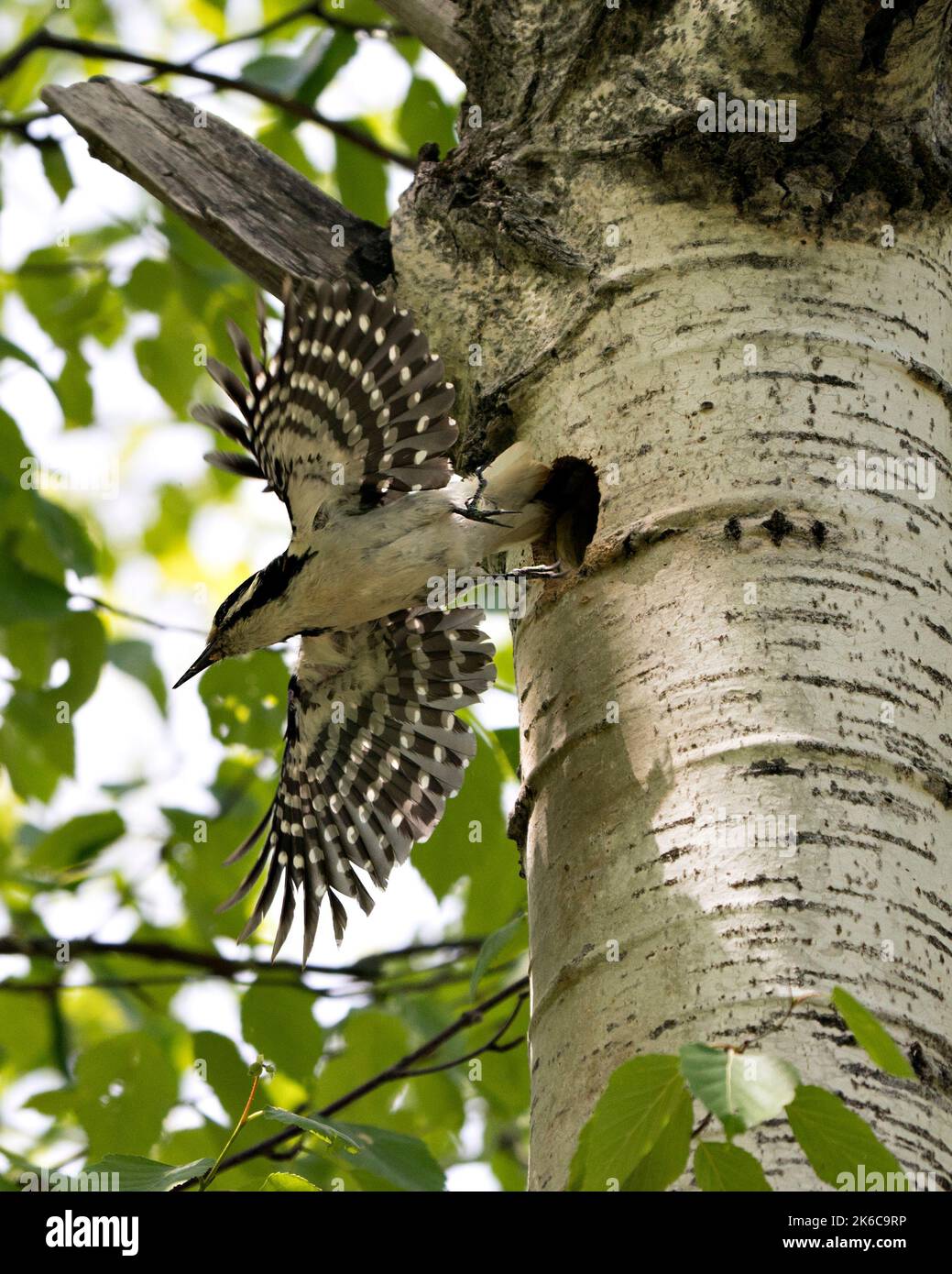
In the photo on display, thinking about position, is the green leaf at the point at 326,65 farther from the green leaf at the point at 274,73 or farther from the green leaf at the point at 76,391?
the green leaf at the point at 76,391

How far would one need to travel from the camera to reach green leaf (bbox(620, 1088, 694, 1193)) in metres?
1.36

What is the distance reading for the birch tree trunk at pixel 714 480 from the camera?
1.89m

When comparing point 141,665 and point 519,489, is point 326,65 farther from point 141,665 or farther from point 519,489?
point 519,489

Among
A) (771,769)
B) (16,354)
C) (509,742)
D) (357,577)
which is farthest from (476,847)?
(16,354)

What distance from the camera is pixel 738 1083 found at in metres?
1.26

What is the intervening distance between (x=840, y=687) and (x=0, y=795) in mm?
5942

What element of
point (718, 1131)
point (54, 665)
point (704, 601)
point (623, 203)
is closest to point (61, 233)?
point (54, 665)

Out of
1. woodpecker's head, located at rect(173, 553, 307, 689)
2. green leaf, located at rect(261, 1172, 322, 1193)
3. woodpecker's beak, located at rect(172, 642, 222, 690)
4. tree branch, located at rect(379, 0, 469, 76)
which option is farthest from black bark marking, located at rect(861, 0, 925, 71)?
green leaf, located at rect(261, 1172, 322, 1193)

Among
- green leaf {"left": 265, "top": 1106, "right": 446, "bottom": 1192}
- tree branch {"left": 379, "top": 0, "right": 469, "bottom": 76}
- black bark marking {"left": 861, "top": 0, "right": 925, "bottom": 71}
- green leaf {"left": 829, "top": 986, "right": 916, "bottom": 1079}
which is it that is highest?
tree branch {"left": 379, "top": 0, "right": 469, "bottom": 76}

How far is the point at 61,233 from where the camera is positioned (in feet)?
16.3

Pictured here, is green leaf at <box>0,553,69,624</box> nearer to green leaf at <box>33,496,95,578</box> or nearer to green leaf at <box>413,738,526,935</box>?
green leaf at <box>33,496,95,578</box>

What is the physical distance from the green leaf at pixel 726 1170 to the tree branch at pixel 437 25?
8.06 feet

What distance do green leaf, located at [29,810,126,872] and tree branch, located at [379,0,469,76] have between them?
2.08m
